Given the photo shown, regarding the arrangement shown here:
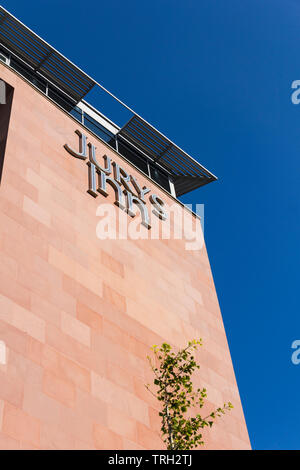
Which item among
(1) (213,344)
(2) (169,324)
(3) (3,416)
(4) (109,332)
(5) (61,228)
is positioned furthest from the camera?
(1) (213,344)

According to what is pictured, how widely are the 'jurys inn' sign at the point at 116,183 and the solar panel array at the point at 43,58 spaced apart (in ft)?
15.6

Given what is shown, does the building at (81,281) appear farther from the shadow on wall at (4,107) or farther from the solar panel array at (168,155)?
the solar panel array at (168,155)

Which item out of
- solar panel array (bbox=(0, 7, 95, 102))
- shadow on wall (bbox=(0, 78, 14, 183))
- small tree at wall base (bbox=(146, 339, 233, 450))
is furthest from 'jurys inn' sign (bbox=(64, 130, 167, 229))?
small tree at wall base (bbox=(146, 339, 233, 450))

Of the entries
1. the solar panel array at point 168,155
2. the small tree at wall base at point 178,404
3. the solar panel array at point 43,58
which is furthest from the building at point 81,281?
the small tree at wall base at point 178,404

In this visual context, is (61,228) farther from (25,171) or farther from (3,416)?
(3,416)

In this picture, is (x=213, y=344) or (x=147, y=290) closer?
(x=147, y=290)

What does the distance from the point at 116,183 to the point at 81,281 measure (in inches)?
336

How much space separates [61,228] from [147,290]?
4902 mm

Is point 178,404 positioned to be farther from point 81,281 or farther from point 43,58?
point 43,58

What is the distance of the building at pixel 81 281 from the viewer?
15.4 metres

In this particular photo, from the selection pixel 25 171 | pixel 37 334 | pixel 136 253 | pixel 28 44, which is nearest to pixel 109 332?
pixel 37 334

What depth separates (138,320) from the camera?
20.8 m

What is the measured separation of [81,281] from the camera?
1928 cm

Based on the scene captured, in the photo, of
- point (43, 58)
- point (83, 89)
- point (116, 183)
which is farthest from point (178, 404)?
point (43, 58)
